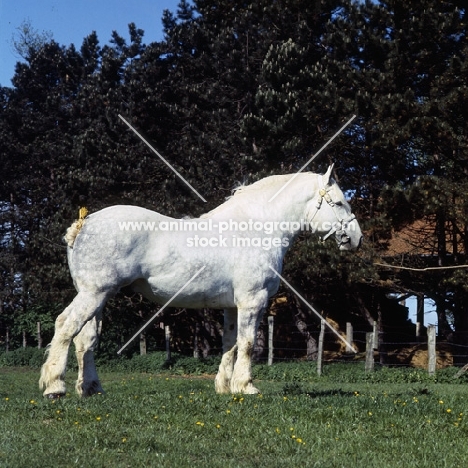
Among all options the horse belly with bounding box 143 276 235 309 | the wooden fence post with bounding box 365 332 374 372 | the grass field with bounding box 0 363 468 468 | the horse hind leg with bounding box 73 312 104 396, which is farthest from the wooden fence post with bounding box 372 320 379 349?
the horse hind leg with bounding box 73 312 104 396

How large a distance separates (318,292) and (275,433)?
20.6 metres

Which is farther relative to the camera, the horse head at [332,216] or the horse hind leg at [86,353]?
the horse head at [332,216]

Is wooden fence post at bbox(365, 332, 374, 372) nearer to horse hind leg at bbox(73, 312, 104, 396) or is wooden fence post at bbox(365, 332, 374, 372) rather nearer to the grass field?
the grass field

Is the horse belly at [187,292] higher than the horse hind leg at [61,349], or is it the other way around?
the horse belly at [187,292]

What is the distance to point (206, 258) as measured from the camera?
915 cm

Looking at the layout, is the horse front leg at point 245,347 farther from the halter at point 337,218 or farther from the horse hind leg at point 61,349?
the horse hind leg at point 61,349

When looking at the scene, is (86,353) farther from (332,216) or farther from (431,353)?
(431,353)

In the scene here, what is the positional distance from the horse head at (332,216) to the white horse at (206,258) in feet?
0.04

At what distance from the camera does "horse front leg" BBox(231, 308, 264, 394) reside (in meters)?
9.28

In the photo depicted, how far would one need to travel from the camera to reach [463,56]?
22.4m

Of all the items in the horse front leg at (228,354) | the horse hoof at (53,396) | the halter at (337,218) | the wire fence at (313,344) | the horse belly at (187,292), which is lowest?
the wire fence at (313,344)

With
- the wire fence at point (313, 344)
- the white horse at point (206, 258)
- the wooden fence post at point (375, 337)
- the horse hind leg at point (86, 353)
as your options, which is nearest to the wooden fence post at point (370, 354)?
the wooden fence post at point (375, 337)

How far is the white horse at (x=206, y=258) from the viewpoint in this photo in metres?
8.74

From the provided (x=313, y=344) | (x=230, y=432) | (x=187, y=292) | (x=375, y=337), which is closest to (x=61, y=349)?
(x=187, y=292)
